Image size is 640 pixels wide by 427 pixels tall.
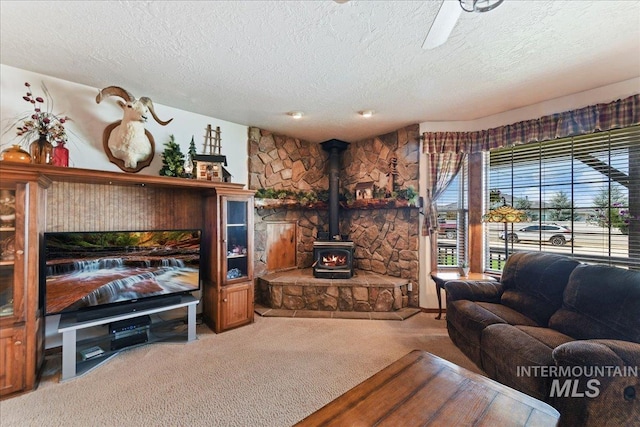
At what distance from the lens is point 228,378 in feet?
A: 7.26

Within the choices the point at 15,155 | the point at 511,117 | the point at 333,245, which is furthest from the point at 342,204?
the point at 15,155

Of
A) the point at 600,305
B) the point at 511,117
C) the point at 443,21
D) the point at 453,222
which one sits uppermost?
the point at 511,117

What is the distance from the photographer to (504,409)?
4.13 ft

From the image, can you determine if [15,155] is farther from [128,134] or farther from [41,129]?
[128,134]

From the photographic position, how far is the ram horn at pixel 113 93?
242 centimetres

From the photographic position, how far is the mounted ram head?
2.58m

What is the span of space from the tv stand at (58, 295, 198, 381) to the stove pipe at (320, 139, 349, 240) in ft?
7.98

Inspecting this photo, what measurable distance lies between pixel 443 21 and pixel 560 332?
2.44m

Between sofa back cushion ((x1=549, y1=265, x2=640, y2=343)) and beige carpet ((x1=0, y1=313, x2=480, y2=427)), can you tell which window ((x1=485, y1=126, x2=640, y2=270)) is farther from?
beige carpet ((x1=0, y1=313, x2=480, y2=427))

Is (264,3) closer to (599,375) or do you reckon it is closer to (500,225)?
(599,375)

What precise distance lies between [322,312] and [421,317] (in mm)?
1374

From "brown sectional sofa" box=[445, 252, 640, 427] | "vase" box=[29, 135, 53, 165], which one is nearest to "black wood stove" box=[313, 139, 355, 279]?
"brown sectional sofa" box=[445, 252, 640, 427]

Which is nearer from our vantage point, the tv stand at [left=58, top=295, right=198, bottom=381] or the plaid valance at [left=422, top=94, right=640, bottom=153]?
the tv stand at [left=58, top=295, right=198, bottom=381]

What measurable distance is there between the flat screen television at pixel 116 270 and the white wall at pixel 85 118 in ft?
2.65
